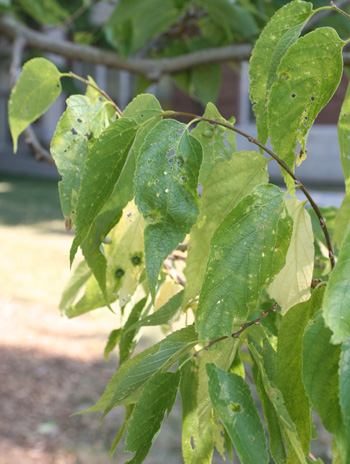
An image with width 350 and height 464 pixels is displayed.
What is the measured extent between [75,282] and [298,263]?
39cm

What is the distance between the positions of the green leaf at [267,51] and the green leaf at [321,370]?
21 cm

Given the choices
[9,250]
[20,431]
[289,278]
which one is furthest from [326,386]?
[9,250]

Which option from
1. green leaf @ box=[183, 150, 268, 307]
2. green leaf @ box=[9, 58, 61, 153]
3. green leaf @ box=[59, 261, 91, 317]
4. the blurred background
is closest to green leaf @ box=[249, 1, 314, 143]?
green leaf @ box=[183, 150, 268, 307]

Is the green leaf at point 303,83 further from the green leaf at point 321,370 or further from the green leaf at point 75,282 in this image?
the green leaf at point 75,282

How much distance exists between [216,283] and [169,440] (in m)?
1.63

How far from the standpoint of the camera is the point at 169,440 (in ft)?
6.25

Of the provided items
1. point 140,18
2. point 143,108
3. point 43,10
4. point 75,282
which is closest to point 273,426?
point 143,108

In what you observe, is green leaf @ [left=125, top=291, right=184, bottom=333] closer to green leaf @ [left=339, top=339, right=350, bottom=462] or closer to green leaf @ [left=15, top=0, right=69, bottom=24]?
green leaf @ [left=339, top=339, right=350, bottom=462]

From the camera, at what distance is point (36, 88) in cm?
66

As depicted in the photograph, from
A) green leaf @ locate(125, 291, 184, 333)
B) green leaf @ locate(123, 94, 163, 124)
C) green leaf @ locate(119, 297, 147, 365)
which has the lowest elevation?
green leaf @ locate(119, 297, 147, 365)

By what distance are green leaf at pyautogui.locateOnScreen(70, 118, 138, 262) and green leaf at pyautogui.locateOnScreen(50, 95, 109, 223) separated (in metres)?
0.05

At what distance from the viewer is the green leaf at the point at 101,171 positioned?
0.45 m

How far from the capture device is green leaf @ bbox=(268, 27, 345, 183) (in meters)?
0.43

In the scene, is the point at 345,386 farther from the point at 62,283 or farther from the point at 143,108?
the point at 62,283
